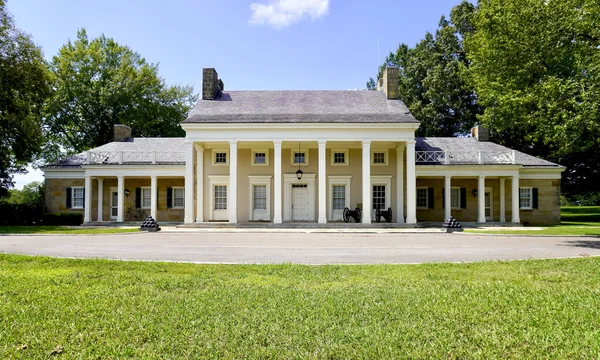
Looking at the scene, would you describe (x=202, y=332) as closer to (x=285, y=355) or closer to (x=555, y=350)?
(x=285, y=355)

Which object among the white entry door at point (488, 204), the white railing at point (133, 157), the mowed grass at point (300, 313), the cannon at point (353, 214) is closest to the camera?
the mowed grass at point (300, 313)

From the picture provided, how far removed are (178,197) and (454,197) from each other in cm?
2016

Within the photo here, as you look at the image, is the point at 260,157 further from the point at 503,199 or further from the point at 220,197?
the point at 503,199

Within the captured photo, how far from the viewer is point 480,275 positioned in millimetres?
7641

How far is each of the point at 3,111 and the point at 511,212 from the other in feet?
118

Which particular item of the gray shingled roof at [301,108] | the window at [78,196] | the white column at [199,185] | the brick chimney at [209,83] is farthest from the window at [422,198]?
the window at [78,196]

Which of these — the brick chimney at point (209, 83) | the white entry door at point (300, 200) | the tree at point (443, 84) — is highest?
the tree at point (443, 84)

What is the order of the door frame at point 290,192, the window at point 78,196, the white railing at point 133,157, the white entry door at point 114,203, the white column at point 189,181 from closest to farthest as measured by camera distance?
the white column at point 189,181
the door frame at point 290,192
the white railing at point 133,157
the window at point 78,196
the white entry door at point 114,203

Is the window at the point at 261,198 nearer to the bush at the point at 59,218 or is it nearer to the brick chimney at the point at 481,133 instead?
the bush at the point at 59,218

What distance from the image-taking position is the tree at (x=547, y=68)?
14.2m

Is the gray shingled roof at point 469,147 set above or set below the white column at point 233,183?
above

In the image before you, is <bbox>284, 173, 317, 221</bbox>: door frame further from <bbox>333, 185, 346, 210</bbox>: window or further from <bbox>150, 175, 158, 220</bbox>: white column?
<bbox>150, 175, 158, 220</bbox>: white column

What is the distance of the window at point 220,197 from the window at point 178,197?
3.05 metres

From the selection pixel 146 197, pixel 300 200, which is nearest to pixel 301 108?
pixel 300 200
